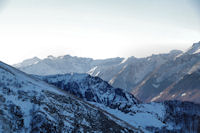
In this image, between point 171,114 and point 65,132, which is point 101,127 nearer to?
point 65,132

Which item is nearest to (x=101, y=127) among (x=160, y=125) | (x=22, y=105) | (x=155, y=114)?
(x=22, y=105)

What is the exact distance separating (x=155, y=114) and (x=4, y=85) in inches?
3642

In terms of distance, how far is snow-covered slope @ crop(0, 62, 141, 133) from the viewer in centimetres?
8100

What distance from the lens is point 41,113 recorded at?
85438 mm

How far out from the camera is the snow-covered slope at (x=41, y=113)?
81000 millimetres

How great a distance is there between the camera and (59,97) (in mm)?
110000

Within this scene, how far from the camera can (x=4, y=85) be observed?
9706 centimetres

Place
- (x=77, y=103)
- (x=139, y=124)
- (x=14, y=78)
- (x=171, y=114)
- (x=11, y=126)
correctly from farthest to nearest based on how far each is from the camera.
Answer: (x=171, y=114)
(x=139, y=124)
(x=77, y=103)
(x=14, y=78)
(x=11, y=126)

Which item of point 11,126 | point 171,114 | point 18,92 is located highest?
point 18,92

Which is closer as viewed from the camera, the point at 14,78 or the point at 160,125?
the point at 14,78

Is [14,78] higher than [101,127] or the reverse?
higher

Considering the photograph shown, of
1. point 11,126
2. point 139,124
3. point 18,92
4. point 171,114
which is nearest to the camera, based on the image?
point 11,126

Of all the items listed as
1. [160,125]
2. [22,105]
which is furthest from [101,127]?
[160,125]

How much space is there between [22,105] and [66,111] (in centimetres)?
1529
